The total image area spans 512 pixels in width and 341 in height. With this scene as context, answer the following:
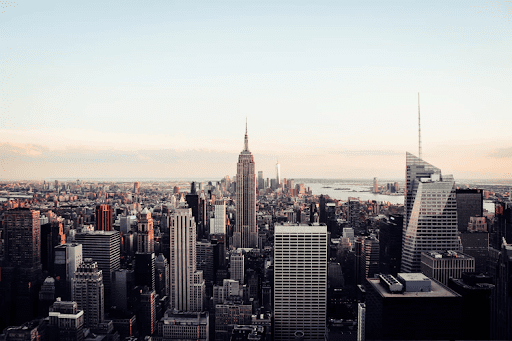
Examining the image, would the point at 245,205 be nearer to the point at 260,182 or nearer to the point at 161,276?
the point at 260,182

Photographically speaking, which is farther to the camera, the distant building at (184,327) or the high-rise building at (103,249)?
the high-rise building at (103,249)

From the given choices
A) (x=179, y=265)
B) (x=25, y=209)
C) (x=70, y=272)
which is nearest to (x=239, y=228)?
(x=179, y=265)

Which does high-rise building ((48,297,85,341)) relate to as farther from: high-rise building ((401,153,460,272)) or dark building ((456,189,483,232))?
dark building ((456,189,483,232))

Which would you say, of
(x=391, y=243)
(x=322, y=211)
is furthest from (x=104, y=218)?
(x=391, y=243)

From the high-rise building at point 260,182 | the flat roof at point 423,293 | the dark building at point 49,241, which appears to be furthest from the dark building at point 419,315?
the high-rise building at point 260,182

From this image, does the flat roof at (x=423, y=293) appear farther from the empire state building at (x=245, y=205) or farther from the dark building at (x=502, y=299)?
the empire state building at (x=245, y=205)
